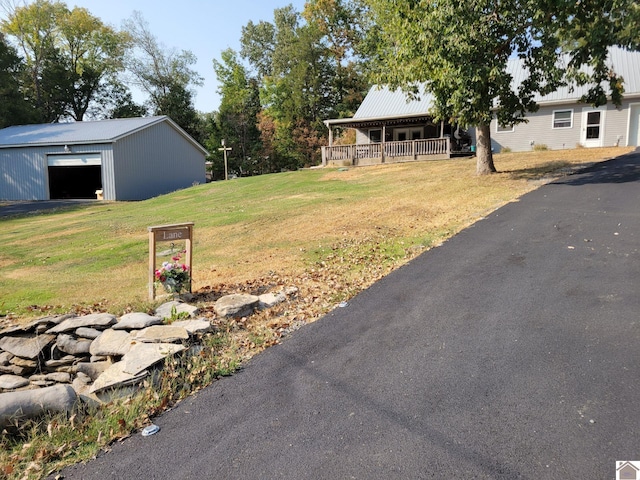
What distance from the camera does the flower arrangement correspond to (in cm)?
667

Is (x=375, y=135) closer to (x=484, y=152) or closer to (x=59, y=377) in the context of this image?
(x=484, y=152)

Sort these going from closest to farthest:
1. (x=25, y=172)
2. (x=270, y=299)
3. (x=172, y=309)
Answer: (x=172, y=309)
(x=270, y=299)
(x=25, y=172)

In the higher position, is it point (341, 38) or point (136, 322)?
point (341, 38)

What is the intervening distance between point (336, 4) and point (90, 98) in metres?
30.2

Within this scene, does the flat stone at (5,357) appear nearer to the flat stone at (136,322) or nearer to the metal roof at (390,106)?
the flat stone at (136,322)

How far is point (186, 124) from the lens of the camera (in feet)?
164

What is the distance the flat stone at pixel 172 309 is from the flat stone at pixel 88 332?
760mm

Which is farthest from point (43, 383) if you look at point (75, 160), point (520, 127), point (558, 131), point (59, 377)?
point (75, 160)

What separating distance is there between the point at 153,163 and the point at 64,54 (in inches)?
1299

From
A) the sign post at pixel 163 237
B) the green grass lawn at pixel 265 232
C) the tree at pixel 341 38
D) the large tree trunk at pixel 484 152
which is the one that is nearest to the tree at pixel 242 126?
the tree at pixel 341 38

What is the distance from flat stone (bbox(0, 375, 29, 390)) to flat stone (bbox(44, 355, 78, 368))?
0.33 meters

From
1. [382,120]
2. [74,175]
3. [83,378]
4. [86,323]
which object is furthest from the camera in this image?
[74,175]

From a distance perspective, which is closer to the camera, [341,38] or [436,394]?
[436,394]

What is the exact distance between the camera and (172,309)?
6.06m
